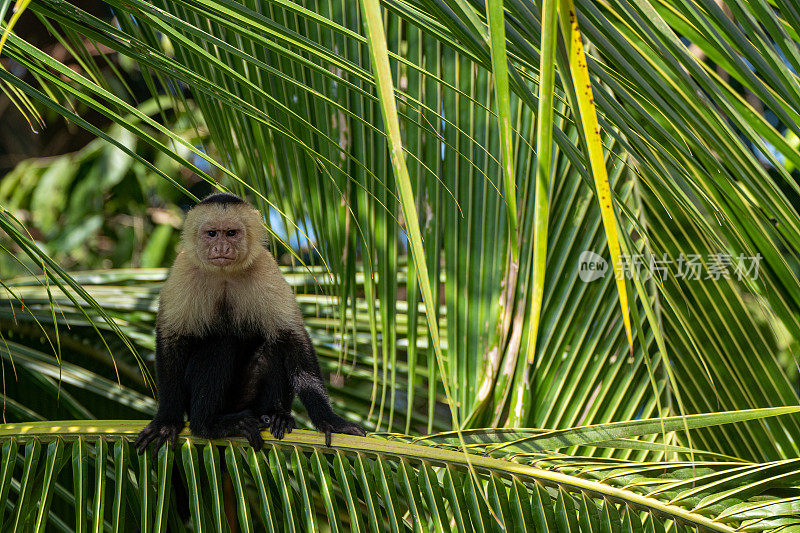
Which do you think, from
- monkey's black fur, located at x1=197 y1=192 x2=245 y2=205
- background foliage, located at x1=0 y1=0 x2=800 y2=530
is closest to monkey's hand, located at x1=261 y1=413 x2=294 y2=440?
background foliage, located at x1=0 y1=0 x2=800 y2=530

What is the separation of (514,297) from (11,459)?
52.1 inches

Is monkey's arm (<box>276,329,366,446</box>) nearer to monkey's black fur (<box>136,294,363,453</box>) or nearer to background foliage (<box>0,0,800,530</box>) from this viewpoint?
monkey's black fur (<box>136,294,363,453</box>)

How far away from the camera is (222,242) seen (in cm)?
220

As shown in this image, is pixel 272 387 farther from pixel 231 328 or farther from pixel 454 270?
pixel 454 270

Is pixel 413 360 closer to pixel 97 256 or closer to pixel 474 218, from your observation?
pixel 474 218

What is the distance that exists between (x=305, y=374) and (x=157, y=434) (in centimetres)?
58

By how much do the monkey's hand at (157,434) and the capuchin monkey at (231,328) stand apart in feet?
0.69

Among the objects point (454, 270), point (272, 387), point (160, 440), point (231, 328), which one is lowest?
point (160, 440)

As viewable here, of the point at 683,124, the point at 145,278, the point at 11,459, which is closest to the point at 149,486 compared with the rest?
the point at 11,459

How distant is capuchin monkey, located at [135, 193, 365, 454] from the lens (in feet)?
7.08

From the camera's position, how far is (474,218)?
2.18 metres

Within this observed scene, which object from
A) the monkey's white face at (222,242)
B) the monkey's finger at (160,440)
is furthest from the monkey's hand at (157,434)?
the monkey's white face at (222,242)

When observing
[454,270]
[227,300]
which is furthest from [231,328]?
[454,270]

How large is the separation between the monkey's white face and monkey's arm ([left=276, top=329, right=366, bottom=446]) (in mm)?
274
